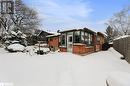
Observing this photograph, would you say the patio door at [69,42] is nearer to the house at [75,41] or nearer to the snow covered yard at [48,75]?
the house at [75,41]

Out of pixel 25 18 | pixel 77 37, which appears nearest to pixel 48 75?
pixel 77 37

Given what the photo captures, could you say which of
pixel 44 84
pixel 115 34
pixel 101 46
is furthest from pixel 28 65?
pixel 115 34

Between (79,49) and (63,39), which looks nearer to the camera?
(79,49)

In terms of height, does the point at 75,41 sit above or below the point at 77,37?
below

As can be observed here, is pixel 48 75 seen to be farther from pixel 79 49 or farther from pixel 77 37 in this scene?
pixel 77 37

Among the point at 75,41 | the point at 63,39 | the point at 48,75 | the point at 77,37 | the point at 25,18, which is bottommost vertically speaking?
the point at 48,75

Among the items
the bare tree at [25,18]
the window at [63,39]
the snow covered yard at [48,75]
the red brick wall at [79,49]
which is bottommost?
the snow covered yard at [48,75]

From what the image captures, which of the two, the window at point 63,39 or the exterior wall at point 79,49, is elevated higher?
the window at point 63,39

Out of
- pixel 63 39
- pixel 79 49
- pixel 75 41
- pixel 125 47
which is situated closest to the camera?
pixel 125 47

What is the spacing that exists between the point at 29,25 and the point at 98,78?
3753 cm

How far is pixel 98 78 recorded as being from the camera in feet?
44.7

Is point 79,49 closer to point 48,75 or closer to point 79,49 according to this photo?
point 79,49

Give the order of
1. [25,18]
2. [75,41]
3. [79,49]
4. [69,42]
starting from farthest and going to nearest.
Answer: [25,18], [69,42], [75,41], [79,49]

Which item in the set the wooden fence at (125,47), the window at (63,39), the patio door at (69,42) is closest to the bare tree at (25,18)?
the window at (63,39)
